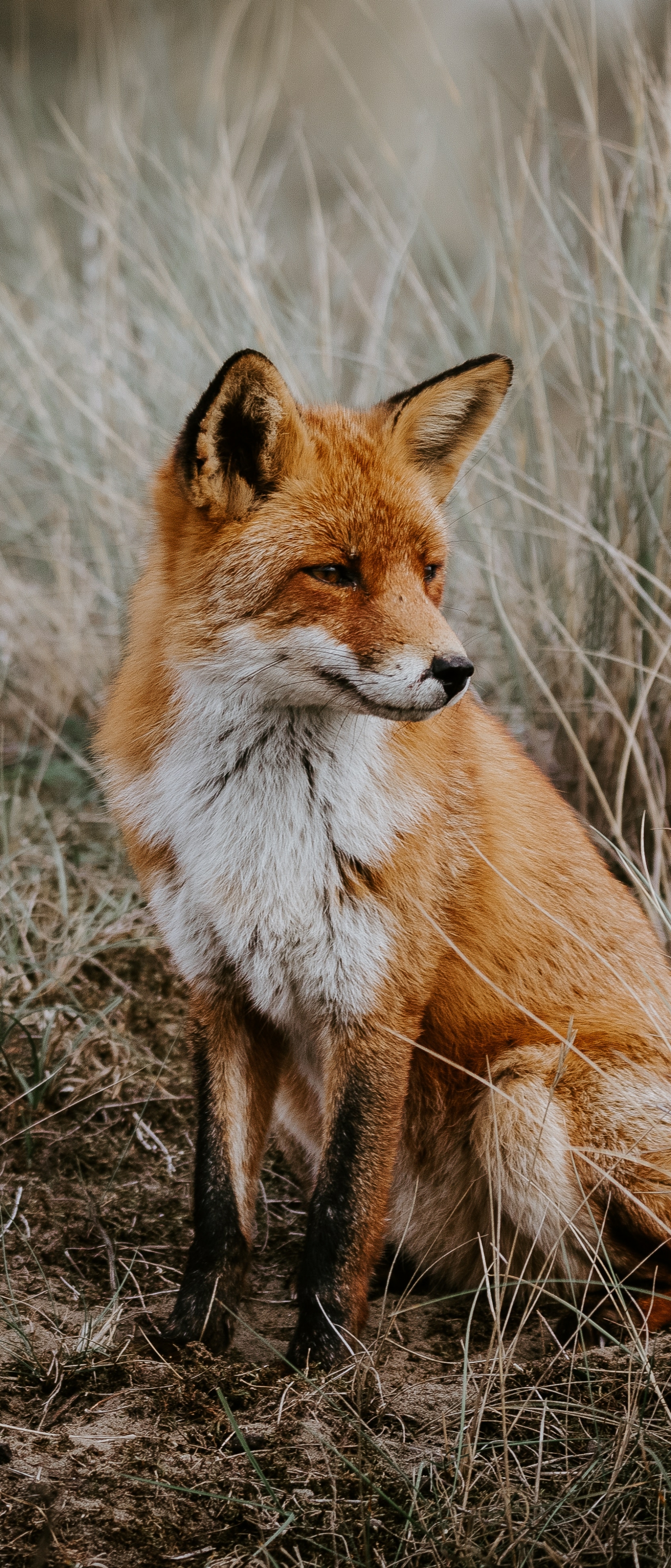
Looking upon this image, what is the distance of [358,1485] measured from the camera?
7.21 feet

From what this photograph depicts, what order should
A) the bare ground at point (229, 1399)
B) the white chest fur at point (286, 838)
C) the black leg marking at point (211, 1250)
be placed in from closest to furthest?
the bare ground at point (229, 1399)
the white chest fur at point (286, 838)
the black leg marking at point (211, 1250)

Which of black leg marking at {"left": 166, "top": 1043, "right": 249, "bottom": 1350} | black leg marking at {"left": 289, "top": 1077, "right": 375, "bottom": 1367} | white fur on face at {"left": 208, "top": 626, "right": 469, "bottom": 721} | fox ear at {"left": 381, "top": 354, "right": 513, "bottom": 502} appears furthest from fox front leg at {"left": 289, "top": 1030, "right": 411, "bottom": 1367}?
fox ear at {"left": 381, "top": 354, "right": 513, "bottom": 502}

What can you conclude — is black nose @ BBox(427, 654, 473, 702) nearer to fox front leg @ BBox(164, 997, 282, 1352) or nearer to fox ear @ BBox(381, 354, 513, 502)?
fox ear @ BBox(381, 354, 513, 502)

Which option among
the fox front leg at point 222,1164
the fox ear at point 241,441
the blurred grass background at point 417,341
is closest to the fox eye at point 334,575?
the fox ear at point 241,441

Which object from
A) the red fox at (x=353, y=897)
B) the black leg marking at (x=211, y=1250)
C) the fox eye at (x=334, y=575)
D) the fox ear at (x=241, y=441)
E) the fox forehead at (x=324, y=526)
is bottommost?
the black leg marking at (x=211, y=1250)

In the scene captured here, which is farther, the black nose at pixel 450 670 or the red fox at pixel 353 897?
the red fox at pixel 353 897

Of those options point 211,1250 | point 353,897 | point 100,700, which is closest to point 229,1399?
point 211,1250

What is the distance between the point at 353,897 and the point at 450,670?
1.98 feet

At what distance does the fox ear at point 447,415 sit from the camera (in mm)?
→ 2955

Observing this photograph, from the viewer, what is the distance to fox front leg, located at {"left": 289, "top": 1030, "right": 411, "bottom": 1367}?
277cm

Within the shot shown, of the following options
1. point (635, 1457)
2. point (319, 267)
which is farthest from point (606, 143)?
point (635, 1457)

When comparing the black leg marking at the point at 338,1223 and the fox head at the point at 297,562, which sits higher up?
the fox head at the point at 297,562

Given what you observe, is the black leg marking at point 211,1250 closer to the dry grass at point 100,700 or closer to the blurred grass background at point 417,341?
the dry grass at point 100,700

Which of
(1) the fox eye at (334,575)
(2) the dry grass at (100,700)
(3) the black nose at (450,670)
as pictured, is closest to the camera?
(2) the dry grass at (100,700)
